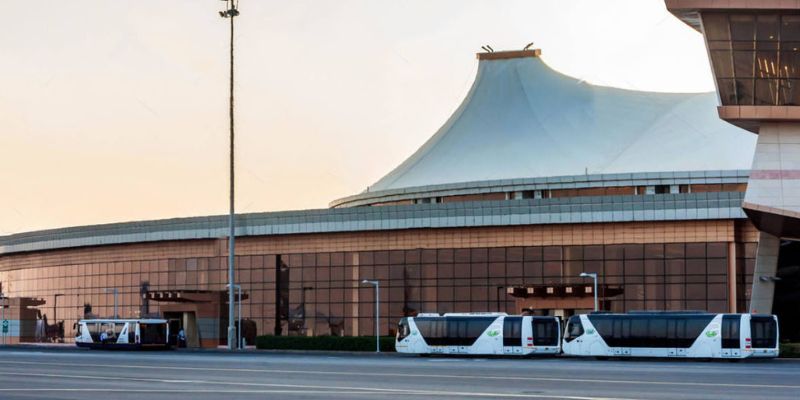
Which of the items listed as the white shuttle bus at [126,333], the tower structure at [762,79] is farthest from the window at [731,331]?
the white shuttle bus at [126,333]

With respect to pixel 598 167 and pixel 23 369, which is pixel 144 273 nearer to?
pixel 598 167

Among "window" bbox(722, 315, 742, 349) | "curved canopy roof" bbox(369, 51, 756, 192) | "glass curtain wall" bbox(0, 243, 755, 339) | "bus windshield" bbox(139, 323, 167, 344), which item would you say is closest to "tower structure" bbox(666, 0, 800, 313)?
"window" bbox(722, 315, 742, 349)

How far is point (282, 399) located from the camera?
28234mm

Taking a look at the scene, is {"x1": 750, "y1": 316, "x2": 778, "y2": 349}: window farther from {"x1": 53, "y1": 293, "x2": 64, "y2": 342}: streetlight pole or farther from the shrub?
{"x1": 53, "y1": 293, "x2": 64, "y2": 342}: streetlight pole

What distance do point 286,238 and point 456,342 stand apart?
2126 cm

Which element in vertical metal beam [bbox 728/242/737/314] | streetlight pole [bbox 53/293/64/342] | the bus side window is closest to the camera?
the bus side window

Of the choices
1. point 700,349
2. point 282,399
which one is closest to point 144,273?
point 700,349

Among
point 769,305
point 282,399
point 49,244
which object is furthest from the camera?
point 49,244

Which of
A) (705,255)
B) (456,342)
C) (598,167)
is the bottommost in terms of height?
(456,342)

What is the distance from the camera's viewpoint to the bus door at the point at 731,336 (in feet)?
177

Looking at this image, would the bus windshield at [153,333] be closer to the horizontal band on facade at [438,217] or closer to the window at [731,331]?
the horizontal band on facade at [438,217]

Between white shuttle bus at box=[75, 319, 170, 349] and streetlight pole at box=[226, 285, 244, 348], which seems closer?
white shuttle bus at box=[75, 319, 170, 349]

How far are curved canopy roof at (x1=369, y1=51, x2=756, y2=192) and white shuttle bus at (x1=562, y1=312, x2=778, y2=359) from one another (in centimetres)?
2070

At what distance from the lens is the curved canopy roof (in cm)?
7744
